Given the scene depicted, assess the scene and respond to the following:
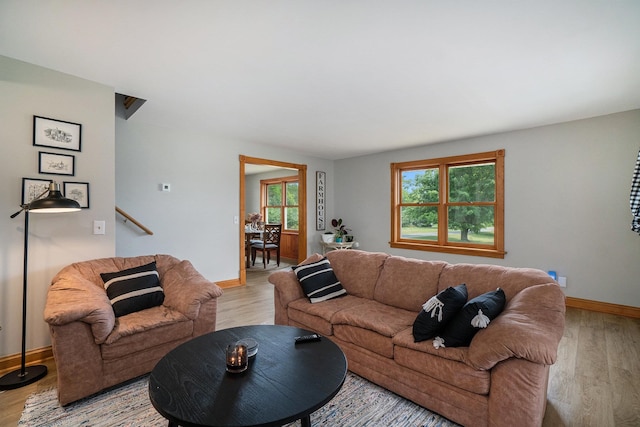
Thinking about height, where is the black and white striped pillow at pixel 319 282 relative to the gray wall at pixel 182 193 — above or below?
below

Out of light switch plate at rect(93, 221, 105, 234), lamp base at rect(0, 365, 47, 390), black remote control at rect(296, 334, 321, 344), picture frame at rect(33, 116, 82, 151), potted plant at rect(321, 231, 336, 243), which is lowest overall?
lamp base at rect(0, 365, 47, 390)

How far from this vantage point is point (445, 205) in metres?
5.16

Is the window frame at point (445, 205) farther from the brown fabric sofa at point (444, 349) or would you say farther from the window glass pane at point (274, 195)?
the window glass pane at point (274, 195)

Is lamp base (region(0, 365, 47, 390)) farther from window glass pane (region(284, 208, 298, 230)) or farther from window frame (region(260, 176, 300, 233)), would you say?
window glass pane (region(284, 208, 298, 230))

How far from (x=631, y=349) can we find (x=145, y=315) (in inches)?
166

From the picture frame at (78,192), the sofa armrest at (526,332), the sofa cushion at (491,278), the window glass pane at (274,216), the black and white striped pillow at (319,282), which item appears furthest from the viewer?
the window glass pane at (274,216)

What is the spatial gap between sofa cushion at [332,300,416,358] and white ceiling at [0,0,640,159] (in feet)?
6.52

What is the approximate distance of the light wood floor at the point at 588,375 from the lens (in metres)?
1.86

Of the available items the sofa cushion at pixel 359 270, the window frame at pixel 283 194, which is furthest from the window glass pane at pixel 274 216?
the sofa cushion at pixel 359 270

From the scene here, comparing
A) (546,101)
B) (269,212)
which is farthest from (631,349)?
(269,212)

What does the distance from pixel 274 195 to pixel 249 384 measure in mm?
7489

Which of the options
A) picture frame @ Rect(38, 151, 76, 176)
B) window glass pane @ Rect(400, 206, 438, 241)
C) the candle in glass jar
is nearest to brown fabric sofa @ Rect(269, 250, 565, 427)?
the candle in glass jar

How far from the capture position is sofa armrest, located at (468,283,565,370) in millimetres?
1441

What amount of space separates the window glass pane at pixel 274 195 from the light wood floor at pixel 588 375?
5.01 meters
